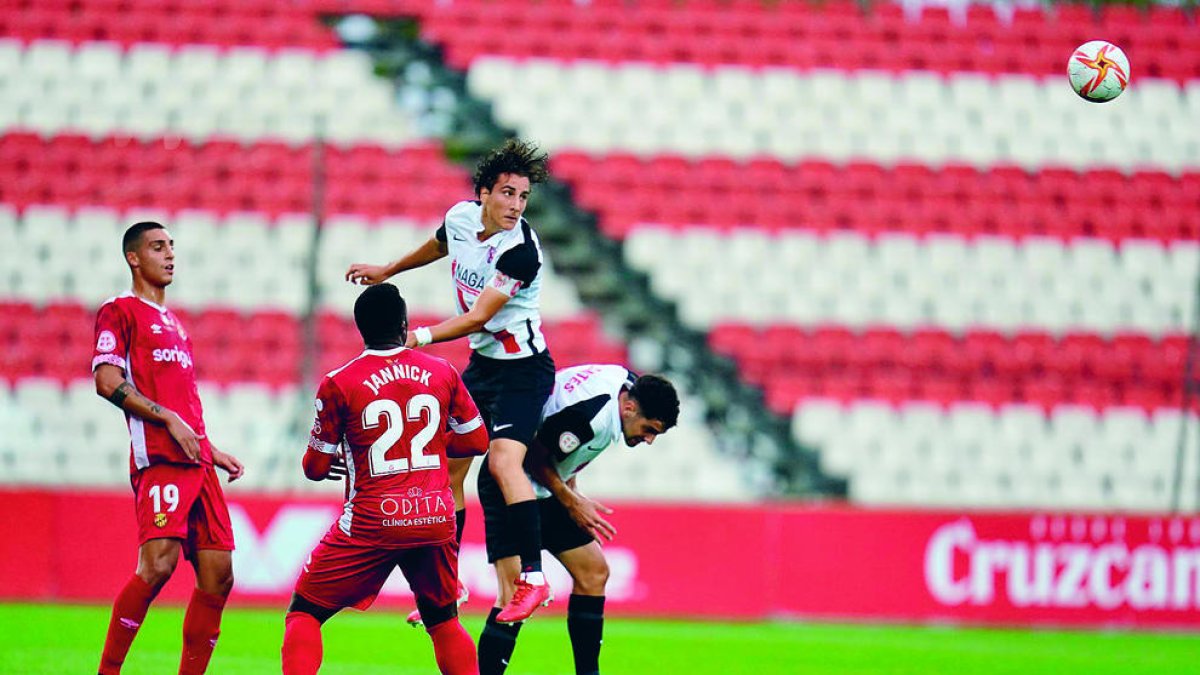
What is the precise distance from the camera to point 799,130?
18.2m

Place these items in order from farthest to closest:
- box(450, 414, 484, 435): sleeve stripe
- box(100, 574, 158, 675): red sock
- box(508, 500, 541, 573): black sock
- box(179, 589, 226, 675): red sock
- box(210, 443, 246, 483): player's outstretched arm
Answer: box(508, 500, 541, 573): black sock
box(210, 443, 246, 483): player's outstretched arm
box(179, 589, 226, 675): red sock
box(100, 574, 158, 675): red sock
box(450, 414, 484, 435): sleeve stripe

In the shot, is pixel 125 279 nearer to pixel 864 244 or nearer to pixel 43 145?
pixel 43 145

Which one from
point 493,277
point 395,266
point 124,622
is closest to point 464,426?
point 493,277

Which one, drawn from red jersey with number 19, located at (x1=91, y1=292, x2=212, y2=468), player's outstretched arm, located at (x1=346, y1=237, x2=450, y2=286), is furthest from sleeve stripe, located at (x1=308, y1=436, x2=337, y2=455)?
player's outstretched arm, located at (x1=346, y1=237, x2=450, y2=286)

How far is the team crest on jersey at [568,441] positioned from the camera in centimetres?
793

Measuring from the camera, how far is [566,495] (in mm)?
7863

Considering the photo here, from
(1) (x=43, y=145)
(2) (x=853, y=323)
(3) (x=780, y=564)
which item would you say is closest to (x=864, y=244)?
(2) (x=853, y=323)

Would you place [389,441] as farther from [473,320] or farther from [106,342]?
[106,342]

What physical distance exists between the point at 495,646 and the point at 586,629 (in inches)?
19.6

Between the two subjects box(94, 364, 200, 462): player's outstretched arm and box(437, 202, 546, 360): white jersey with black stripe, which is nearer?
box(94, 364, 200, 462): player's outstretched arm

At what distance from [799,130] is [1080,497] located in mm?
5406

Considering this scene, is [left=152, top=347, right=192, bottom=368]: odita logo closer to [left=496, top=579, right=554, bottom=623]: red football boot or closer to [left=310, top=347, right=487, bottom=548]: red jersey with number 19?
[left=310, top=347, right=487, bottom=548]: red jersey with number 19

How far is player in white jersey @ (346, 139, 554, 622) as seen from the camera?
7629 mm

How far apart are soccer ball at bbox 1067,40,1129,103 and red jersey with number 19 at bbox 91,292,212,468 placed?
17.4ft
